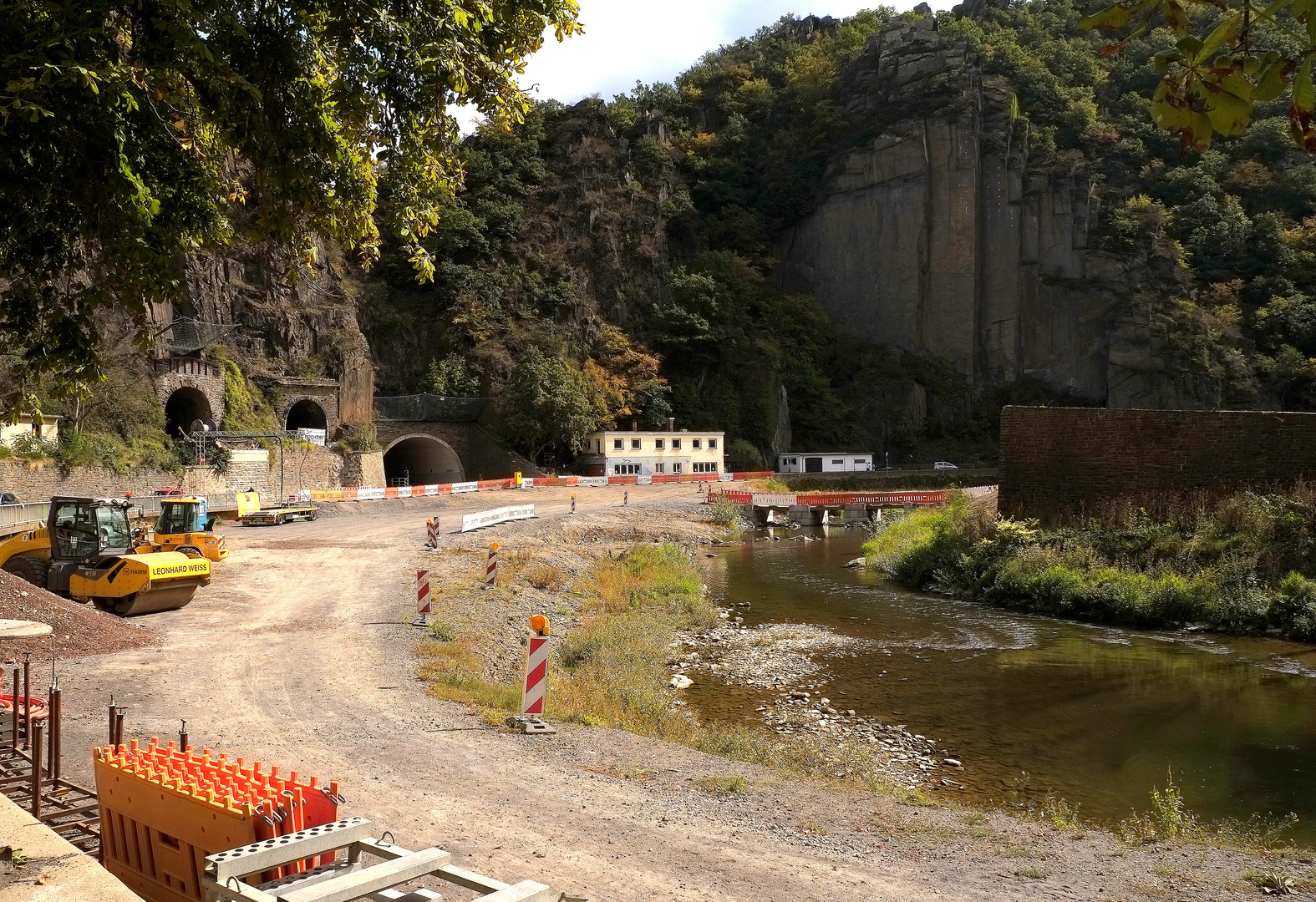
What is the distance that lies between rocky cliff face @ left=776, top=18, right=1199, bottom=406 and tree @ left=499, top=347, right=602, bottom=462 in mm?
29942

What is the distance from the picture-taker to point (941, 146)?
7350 cm

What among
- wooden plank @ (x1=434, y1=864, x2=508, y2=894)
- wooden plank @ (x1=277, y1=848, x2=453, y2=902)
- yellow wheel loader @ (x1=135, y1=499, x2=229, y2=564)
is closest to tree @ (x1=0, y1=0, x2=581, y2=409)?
wooden plank @ (x1=277, y1=848, x2=453, y2=902)

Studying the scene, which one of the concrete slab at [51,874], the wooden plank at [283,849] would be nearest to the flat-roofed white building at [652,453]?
the concrete slab at [51,874]

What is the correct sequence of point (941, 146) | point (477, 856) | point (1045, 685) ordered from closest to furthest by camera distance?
point (477, 856) → point (1045, 685) → point (941, 146)

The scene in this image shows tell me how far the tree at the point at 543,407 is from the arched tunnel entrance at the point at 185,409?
56.4ft

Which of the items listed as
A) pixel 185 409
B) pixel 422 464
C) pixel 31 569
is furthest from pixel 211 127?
pixel 422 464

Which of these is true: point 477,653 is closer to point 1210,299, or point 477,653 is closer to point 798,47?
point 1210,299

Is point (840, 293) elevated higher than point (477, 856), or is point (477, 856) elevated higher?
point (840, 293)

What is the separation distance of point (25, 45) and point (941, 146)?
7440cm

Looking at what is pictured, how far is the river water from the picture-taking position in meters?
12.1

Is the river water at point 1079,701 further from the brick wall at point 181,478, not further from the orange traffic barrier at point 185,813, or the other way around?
the brick wall at point 181,478

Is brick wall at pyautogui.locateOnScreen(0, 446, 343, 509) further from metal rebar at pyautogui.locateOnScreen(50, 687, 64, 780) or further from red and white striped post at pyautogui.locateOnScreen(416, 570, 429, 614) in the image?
metal rebar at pyautogui.locateOnScreen(50, 687, 64, 780)

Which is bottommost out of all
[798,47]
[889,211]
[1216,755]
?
[1216,755]

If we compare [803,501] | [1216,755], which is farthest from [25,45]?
[803,501]
